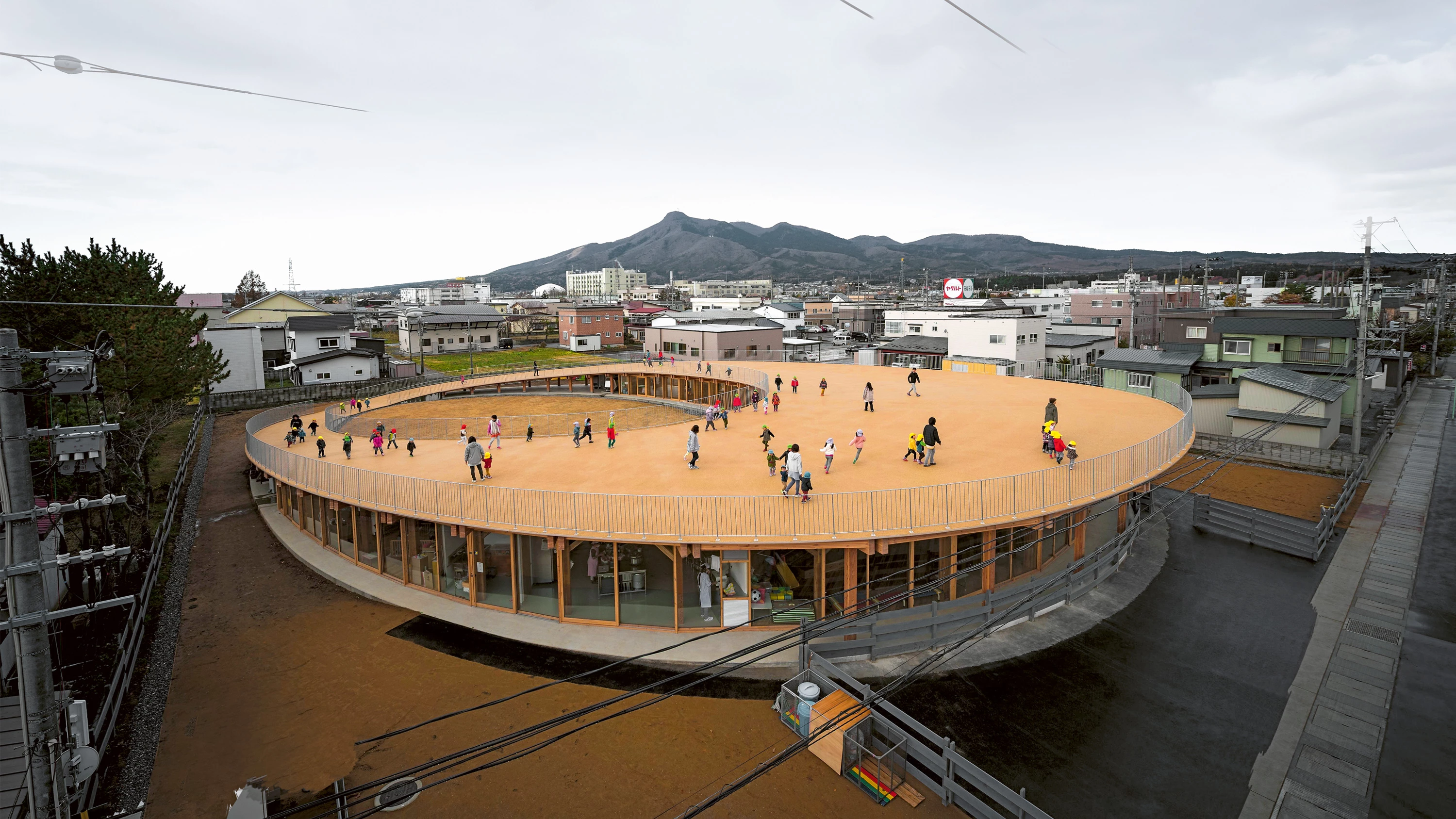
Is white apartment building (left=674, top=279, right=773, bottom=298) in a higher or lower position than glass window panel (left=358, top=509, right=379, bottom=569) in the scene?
higher

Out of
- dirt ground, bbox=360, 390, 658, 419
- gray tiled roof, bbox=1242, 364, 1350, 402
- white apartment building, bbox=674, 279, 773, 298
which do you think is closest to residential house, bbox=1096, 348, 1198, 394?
gray tiled roof, bbox=1242, 364, 1350, 402

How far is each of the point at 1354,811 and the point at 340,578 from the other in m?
21.4

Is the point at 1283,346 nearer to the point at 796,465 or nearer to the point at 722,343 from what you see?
the point at 722,343

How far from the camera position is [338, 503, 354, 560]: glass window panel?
19.5 metres

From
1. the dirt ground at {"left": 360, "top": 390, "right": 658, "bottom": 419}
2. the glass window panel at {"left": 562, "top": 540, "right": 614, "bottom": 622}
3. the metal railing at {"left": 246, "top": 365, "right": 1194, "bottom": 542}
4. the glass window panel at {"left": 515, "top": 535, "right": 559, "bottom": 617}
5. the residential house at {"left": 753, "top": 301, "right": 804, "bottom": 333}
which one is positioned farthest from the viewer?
the residential house at {"left": 753, "top": 301, "right": 804, "bottom": 333}

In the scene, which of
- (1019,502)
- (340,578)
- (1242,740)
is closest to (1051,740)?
(1242,740)

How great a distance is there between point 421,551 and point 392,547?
1.32m

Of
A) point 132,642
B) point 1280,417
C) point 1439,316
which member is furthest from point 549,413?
point 1439,316

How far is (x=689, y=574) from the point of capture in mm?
15570

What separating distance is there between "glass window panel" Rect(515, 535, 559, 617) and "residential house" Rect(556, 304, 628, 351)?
64.1m

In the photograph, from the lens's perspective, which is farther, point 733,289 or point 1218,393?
point 733,289

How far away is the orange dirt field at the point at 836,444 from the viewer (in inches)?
688

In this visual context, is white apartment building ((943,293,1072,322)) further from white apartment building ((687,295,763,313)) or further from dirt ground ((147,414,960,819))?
dirt ground ((147,414,960,819))

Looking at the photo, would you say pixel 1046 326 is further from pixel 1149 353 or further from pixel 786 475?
pixel 786 475
